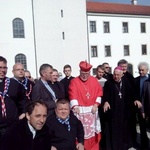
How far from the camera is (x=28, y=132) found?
117 inches

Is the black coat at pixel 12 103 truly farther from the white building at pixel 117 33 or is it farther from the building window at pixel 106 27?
the building window at pixel 106 27

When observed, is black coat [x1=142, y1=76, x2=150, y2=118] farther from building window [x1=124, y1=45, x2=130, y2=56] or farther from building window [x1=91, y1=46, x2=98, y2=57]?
building window [x1=124, y1=45, x2=130, y2=56]

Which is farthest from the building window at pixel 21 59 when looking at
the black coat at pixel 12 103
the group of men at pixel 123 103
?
the black coat at pixel 12 103

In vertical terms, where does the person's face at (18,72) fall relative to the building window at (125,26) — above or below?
below

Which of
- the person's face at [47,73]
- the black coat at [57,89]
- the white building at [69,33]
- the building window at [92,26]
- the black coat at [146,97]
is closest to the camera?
the person's face at [47,73]

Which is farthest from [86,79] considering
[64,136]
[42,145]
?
[42,145]

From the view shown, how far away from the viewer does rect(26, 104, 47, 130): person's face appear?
298 cm

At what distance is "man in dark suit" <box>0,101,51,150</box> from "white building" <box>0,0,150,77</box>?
2412 cm

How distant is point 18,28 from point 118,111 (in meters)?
24.8

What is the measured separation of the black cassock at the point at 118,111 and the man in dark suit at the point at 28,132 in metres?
2.57

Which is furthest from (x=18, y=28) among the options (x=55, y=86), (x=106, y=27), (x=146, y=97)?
(x=146, y=97)

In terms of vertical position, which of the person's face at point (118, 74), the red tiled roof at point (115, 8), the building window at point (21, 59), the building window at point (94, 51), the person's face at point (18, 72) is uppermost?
the red tiled roof at point (115, 8)

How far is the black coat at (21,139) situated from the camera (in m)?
2.88

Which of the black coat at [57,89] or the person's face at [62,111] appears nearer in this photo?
the person's face at [62,111]
